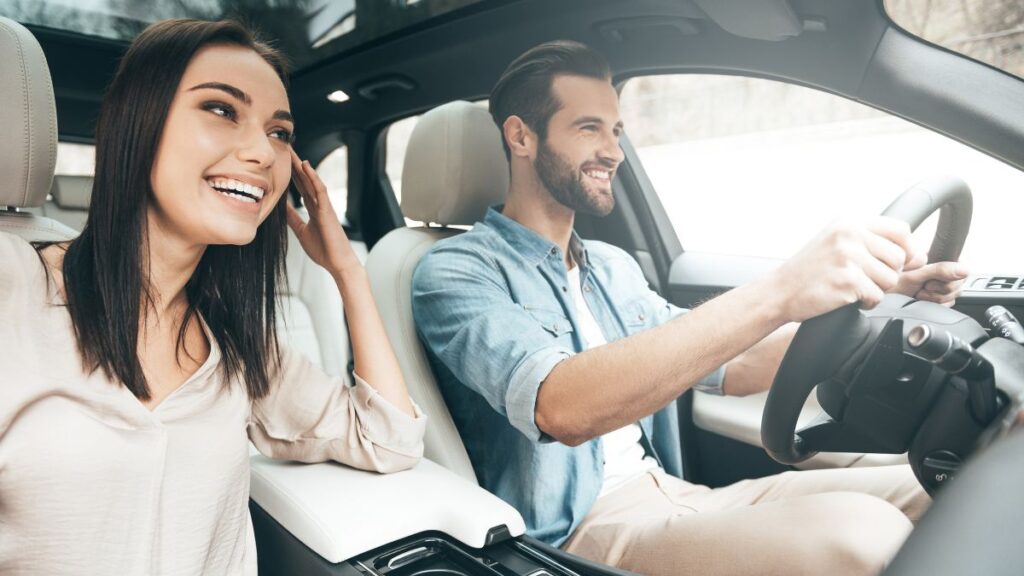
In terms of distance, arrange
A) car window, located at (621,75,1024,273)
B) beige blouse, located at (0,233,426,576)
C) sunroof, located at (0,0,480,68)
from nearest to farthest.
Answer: beige blouse, located at (0,233,426,576)
car window, located at (621,75,1024,273)
sunroof, located at (0,0,480,68)

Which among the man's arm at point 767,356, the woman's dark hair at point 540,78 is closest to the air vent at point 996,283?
the man's arm at point 767,356

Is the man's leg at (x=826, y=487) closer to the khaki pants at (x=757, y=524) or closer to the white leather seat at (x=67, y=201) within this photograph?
the khaki pants at (x=757, y=524)

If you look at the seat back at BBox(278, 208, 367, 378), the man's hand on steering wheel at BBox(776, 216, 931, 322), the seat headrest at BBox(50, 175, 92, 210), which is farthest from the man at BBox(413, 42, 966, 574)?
the seat headrest at BBox(50, 175, 92, 210)

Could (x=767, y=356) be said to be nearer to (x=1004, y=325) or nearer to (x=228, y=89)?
(x=1004, y=325)

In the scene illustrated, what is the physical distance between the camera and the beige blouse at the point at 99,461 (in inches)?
30.0

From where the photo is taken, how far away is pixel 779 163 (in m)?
1.42

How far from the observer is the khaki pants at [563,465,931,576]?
88cm

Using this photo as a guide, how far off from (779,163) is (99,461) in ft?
3.89

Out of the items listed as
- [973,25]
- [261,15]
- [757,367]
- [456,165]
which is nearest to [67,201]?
[261,15]

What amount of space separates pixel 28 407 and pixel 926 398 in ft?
3.07

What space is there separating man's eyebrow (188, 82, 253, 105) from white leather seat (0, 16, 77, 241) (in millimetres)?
270

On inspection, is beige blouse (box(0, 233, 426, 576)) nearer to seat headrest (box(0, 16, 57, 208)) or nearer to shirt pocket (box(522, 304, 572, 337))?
seat headrest (box(0, 16, 57, 208))

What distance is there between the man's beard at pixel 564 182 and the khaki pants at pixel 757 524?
0.47m

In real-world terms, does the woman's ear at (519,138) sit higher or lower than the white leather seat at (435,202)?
higher
